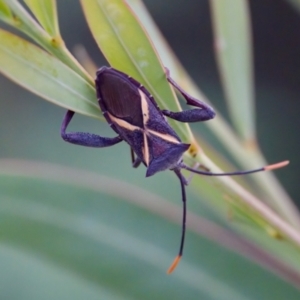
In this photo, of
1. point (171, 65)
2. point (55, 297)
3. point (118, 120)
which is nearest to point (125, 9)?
point (118, 120)

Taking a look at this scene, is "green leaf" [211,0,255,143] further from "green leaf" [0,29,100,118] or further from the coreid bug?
"green leaf" [0,29,100,118]

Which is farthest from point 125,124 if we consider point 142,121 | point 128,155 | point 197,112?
point 128,155

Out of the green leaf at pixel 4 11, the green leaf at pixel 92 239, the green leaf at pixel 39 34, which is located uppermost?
the green leaf at pixel 4 11

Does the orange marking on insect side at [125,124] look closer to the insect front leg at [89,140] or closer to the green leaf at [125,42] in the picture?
the insect front leg at [89,140]

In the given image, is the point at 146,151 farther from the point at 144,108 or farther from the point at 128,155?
the point at 128,155

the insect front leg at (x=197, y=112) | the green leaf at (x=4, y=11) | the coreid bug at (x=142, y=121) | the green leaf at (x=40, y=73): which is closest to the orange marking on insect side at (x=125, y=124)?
the coreid bug at (x=142, y=121)

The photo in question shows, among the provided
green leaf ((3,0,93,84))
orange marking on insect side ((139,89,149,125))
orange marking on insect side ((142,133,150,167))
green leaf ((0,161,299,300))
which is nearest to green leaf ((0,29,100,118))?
green leaf ((3,0,93,84))
